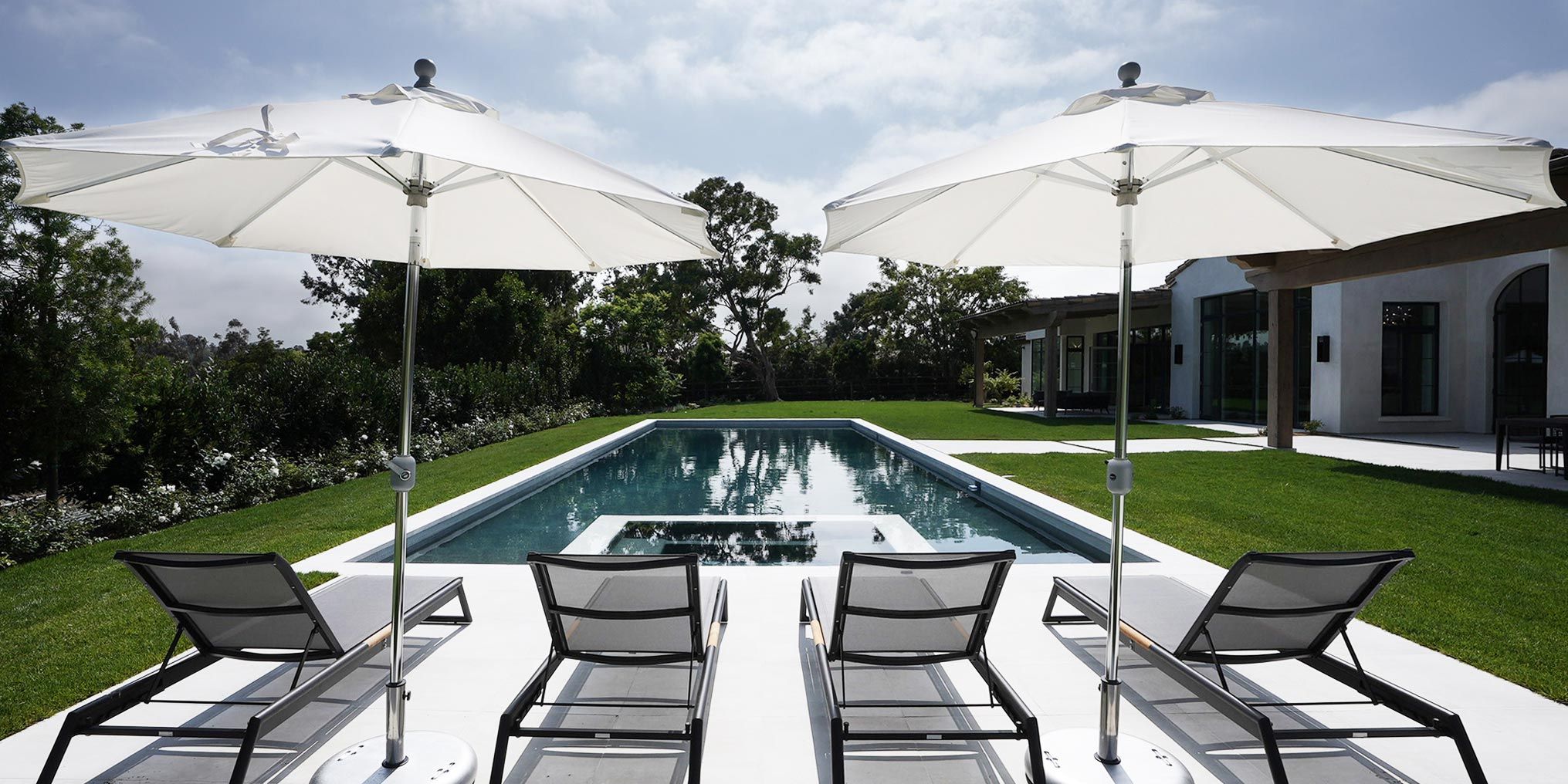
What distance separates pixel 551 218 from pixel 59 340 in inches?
266

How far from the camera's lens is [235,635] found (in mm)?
2732

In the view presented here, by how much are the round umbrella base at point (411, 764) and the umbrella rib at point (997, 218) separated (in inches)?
117

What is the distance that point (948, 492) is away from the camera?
29.9ft

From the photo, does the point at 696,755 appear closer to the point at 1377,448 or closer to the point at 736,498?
the point at 736,498

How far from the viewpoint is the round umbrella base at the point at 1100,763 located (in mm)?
2365

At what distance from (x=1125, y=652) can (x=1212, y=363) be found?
686 inches

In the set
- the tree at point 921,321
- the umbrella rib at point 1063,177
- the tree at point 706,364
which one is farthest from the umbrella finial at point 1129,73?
the tree at point 921,321

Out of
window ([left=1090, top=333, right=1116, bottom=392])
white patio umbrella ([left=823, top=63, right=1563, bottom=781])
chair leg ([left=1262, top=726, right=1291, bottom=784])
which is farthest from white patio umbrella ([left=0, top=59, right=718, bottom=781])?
window ([left=1090, top=333, right=1116, bottom=392])

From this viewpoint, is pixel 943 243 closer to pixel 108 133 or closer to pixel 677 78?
pixel 108 133

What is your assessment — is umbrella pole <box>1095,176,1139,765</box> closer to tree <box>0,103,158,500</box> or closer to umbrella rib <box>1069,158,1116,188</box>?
umbrella rib <box>1069,158,1116,188</box>

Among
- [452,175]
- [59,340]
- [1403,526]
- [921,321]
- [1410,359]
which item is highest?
[921,321]

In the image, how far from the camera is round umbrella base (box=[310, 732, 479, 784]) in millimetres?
2340

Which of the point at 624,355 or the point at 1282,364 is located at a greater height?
the point at 624,355

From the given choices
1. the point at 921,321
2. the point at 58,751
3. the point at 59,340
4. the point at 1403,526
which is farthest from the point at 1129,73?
the point at 921,321
